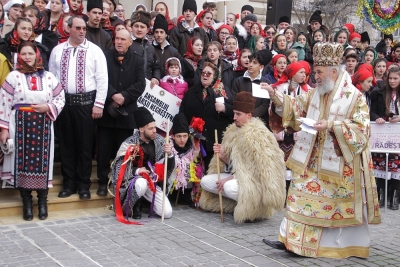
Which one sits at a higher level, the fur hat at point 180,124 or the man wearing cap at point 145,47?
the man wearing cap at point 145,47

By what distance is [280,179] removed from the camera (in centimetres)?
718

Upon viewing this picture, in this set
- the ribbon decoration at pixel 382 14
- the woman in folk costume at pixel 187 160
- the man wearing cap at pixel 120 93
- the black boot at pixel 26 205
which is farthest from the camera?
the ribbon decoration at pixel 382 14

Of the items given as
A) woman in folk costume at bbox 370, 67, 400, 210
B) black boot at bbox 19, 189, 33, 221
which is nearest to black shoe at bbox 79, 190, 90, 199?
black boot at bbox 19, 189, 33, 221

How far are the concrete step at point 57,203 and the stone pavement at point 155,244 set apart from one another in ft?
1.19

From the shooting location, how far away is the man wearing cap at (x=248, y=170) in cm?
705

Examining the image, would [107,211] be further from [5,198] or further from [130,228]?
[5,198]

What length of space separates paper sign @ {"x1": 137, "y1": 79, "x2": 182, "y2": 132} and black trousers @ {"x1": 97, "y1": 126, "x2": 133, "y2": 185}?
540mm

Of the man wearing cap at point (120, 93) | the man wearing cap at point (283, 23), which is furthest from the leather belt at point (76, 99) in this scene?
the man wearing cap at point (283, 23)

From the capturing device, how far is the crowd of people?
594cm

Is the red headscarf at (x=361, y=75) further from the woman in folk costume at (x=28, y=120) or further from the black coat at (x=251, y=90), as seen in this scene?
the woman in folk costume at (x=28, y=120)

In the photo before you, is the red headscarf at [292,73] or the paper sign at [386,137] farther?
the paper sign at [386,137]

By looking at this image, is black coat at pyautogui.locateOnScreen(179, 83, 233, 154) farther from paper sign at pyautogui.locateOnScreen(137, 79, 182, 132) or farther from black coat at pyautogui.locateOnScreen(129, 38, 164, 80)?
black coat at pyautogui.locateOnScreen(129, 38, 164, 80)

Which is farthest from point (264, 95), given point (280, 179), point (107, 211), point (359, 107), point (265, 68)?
point (265, 68)

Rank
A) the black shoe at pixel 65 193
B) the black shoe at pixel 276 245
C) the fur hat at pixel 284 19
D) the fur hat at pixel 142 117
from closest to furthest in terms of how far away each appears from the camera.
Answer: the black shoe at pixel 276 245 → the fur hat at pixel 142 117 → the black shoe at pixel 65 193 → the fur hat at pixel 284 19
